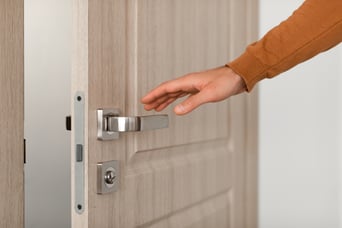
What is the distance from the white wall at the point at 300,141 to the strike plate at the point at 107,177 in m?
0.83

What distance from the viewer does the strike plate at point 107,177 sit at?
90cm

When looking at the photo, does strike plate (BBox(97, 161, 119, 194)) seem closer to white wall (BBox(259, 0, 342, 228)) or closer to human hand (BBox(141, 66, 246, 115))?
human hand (BBox(141, 66, 246, 115))

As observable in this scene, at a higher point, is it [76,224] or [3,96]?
[3,96]

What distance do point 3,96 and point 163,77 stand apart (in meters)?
0.48

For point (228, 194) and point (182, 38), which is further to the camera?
point (228, 194)

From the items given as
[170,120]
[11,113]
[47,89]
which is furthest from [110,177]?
[47,89]

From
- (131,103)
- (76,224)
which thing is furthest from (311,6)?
(76,224)

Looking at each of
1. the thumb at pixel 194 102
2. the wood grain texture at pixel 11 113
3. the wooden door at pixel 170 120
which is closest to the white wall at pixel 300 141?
the wooden door at pixel 170 120

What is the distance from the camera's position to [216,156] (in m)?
1.40

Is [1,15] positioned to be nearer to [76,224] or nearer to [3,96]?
[3,96]

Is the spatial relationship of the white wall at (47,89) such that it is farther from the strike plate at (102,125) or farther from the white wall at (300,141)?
the strike plate at (102,125)

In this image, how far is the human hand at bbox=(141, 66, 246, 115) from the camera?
792mm

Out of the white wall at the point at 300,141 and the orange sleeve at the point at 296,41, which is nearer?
the orange sleeve at the point at 296,41

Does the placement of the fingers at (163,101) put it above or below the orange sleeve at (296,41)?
below
